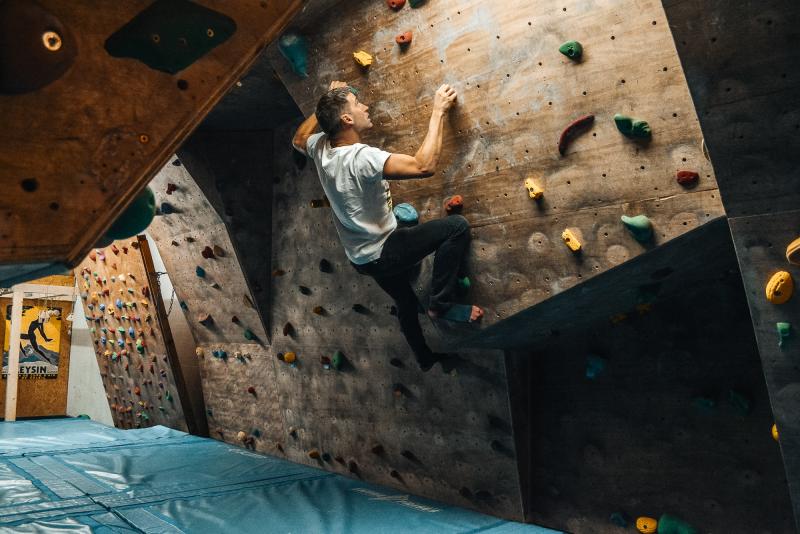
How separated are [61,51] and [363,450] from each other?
3.40 meters

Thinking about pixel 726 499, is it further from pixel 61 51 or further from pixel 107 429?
pixel 107 429

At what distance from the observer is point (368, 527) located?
3434mm

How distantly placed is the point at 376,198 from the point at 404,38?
0.70 metres

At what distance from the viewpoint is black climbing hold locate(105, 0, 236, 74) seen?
164cm

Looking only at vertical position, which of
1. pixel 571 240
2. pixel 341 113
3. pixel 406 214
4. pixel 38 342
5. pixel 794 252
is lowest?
pixel 38 342

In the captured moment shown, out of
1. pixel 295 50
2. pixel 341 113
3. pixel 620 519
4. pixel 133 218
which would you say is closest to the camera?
pixel 133 218

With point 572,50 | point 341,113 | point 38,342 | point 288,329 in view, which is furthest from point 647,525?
point 38,342

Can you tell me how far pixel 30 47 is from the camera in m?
1.45

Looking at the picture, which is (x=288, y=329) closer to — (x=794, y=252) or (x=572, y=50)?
(x=572, y=50)

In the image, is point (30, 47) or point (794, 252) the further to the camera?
point (794, 252)

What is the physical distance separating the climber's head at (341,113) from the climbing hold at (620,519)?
6.97ft

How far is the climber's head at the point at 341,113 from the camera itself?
286cm

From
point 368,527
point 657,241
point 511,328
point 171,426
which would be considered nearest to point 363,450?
point 368,527

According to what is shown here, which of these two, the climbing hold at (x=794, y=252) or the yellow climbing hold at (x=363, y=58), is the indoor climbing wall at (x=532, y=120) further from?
the climbing hold at (x=794, y=252)
